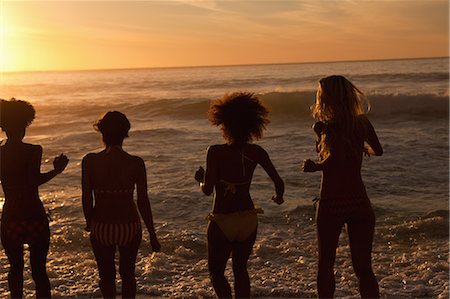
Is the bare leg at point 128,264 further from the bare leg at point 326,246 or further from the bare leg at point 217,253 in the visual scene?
the bare leg at point 326,246

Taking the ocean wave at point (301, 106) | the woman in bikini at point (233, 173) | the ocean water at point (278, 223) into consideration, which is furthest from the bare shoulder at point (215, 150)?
the ocean wave at point (301, 106)

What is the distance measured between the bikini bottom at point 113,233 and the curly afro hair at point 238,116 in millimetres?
953

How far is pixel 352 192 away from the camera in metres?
4.06

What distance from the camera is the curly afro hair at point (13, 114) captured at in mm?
4090

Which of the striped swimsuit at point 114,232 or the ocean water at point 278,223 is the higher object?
the striped swimsuit at point 114,232

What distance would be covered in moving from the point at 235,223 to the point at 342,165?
2.90 feet

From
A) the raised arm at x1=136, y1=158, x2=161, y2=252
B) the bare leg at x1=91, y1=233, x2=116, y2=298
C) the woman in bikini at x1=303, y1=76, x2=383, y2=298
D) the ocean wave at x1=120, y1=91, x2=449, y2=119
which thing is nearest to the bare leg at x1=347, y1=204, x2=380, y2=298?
the woman in bikini at x1=303, y1=76, x2=383, y2=298

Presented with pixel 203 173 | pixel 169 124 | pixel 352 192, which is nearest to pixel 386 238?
pixel 352 192

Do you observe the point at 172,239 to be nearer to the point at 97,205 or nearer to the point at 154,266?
the point at 154,266

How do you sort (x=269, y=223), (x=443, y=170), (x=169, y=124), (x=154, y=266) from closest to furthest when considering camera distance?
(x=154, y=266), (x=269, y=223), (x=443, y=170), (x=169, y=124)

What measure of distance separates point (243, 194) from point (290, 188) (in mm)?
7061

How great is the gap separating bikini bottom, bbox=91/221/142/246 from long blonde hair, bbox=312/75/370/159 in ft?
5.02

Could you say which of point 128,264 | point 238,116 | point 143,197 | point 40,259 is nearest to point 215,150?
point 238,116

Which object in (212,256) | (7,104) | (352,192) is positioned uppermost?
(7,104)
